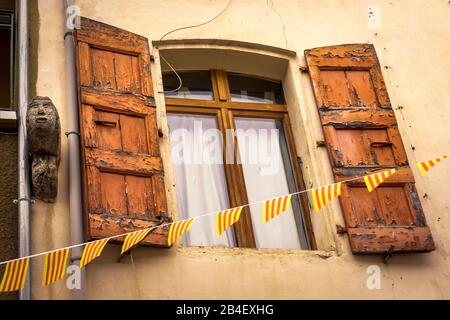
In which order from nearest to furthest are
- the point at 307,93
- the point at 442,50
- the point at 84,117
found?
the point at 84,117 < the point at 307,93 < the point at 442,50

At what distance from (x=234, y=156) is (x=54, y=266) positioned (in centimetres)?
203

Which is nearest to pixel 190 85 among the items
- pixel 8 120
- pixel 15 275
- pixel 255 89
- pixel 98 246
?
pixel 255 89

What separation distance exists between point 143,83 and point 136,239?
5.28 feet

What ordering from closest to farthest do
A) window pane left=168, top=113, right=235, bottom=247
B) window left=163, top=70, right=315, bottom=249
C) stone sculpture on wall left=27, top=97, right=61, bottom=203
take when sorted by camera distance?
stone sculpture on wall left=27, top=97, right=61, bottom=203, window pane left=168, top=113, right=235, bottom=247, window left=163, top=70, right=315, bottom=249

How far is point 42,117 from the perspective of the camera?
220 inches

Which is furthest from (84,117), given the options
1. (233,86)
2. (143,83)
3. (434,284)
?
(434,284)

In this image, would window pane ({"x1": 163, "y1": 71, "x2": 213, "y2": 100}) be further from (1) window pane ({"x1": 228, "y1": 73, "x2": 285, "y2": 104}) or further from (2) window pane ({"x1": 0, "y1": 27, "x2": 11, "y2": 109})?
(2) window pane ({"x1": 0, "y1": 27, "x2": 11, "y2": 109})

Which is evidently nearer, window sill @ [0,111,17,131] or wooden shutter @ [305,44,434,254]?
window sill @ [0,111,17,131]

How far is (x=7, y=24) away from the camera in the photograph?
23.1 feet

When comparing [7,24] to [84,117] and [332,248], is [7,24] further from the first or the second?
[332,248]

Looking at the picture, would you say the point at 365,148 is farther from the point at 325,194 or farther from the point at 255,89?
the point at 255,89

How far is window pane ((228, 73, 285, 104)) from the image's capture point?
24.6 feet

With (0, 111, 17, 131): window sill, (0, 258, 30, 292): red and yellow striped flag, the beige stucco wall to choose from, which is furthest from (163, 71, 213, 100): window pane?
(0, 258, 30, 292): red and yellow striped flag

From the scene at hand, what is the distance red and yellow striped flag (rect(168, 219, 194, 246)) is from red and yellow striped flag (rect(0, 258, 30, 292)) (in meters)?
0.99
